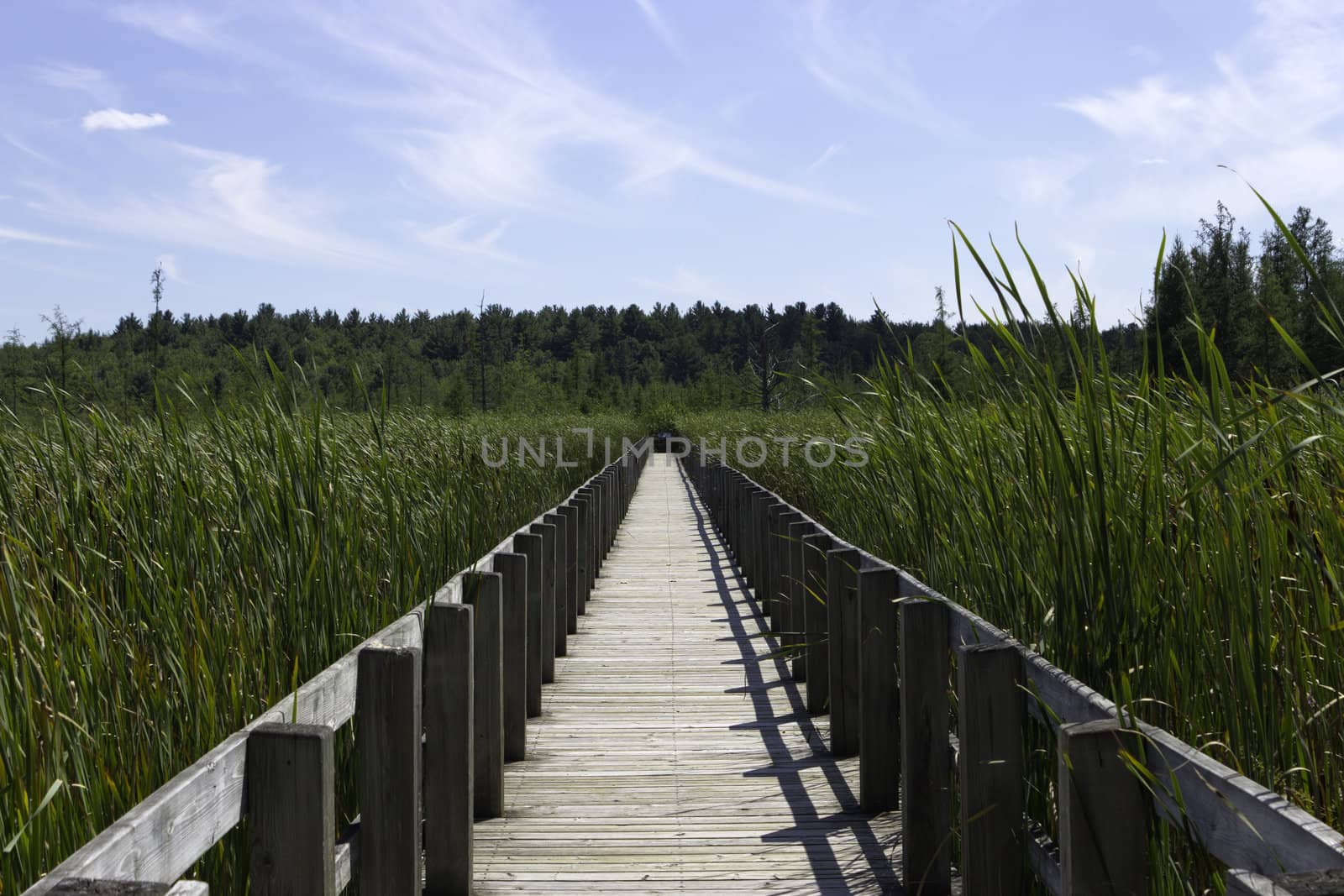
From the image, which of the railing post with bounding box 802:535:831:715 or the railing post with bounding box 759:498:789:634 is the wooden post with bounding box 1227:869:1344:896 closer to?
the railing post with bounding box 802:535:831:715

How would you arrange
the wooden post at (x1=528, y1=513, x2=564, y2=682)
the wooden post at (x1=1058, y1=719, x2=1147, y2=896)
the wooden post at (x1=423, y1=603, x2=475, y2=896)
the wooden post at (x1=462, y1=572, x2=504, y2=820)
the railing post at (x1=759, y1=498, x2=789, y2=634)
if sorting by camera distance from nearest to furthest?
the wooden post at (x1=1058, y1=719, x2=1147, y2=896)
the wooden post at (x1=423, y1=603, x2=475, y2=896)
the wooden post at (x1=462, y1=572, x2=504, y2=820)
the wooden post at (x1=528, y1=513, x2=564, y2=682)
the railing post at (x1=759, y1=498, x2=789, y2=634)

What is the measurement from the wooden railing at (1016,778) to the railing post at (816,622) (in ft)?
2.08

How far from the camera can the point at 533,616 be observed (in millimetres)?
4402

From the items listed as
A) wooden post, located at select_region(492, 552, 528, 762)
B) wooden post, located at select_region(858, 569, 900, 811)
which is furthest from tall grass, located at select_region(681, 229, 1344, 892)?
wooden post, located at select_region(492, 552, 528, 762)

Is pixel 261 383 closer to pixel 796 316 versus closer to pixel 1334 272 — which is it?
pixel 1334 272

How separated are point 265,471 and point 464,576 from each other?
0.74m

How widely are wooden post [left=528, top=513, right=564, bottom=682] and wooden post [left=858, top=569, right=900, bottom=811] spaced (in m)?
1.85

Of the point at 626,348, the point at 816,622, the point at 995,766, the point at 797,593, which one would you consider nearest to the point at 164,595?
the point at 995,766

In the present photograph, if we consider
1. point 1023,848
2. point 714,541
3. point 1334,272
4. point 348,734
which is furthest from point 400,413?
point 1334,272

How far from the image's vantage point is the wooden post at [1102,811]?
1.56m

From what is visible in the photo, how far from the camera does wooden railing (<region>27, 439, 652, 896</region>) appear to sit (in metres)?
1.29

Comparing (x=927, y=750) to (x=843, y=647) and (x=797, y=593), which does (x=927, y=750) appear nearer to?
(x=843, y=647)

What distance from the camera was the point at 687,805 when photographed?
10.7 feet

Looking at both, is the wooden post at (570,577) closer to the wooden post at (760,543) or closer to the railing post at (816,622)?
the wooden post at (760,543)
